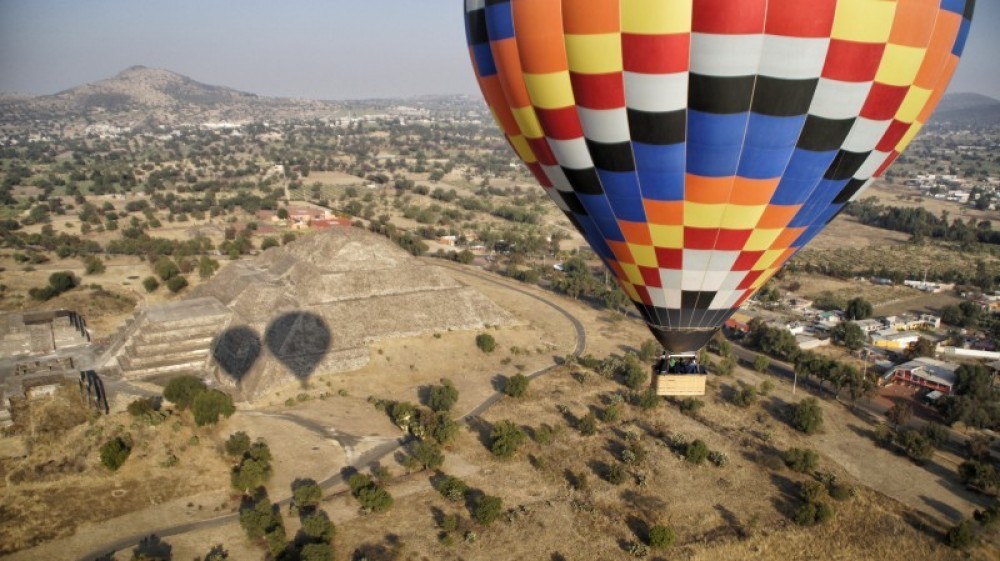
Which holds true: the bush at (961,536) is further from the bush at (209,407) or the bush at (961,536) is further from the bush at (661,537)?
the bush at (209,407)

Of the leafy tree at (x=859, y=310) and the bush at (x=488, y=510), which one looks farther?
the leafy tree at (x=859, y=310)

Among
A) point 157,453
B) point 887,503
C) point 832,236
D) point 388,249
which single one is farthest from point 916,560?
point 832,236

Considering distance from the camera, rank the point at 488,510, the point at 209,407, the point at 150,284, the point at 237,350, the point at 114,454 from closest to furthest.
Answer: the point at 488,510 < the point at 114,454 < the point at 209,407 < the point at 237,350 < the point at 150,284

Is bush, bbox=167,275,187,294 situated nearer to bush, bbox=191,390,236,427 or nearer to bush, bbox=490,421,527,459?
bush, bbox=191,390,236,427

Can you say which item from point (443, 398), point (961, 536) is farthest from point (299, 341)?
point (961, 536)

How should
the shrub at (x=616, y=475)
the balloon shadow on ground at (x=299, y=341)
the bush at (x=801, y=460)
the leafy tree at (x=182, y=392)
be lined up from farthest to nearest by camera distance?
the balloon shadow on ground at (x=299, y=341)
the leafy tree at (x=182, y=392)
the bush at (x=801, y=460)
the shrub at (x=616, y=475)

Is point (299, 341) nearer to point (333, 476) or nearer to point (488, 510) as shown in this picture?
point (333, 476)

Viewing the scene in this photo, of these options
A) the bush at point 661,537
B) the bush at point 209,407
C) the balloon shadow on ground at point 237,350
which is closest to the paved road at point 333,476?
the bush at point 209,407

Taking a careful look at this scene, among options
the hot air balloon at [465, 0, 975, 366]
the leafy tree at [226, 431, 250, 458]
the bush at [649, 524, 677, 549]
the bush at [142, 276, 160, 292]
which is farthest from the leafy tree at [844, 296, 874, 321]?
the bush at [142, 276, 160, 292]
